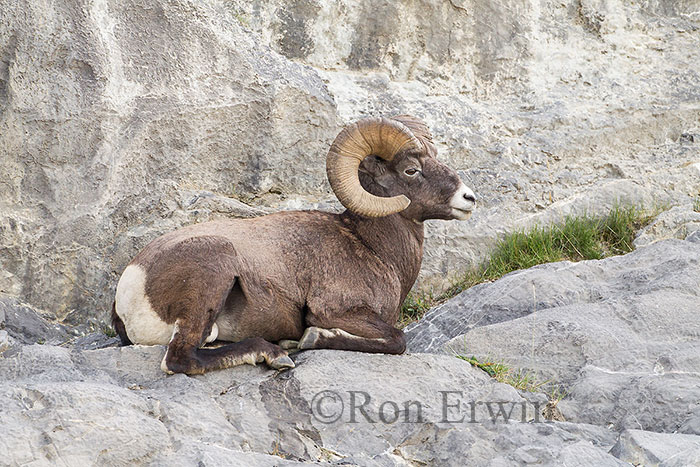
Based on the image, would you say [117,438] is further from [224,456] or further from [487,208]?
[487,208]

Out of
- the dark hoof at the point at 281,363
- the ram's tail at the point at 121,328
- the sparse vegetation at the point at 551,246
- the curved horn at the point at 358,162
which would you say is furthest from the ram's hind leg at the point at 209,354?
the sparse vegetation at the point at 551,246

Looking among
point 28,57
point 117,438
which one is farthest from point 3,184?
point 117,438

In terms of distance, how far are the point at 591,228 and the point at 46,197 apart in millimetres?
5641

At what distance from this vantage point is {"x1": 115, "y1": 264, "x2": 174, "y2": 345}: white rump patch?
6.52 meters

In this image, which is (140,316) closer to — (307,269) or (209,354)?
(209,354)

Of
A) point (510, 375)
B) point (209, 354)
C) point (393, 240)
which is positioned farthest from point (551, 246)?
point (209, 354)

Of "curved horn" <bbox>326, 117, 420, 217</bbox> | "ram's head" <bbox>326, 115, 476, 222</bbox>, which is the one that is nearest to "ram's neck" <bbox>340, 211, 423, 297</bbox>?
"ram's head" <bbox>326, 115, 476, 222</bbox>

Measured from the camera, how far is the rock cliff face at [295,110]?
26.8 ft

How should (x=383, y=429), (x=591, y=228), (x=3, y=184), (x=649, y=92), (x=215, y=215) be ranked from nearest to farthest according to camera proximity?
(x=383, y=429), (x=3, y=184), (x=215, y=215), (x=591, y=228), (x=649, y=92)

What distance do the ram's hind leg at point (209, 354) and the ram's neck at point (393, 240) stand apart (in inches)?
58.0

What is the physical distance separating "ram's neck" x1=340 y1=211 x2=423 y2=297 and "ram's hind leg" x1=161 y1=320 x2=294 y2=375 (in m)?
1.47

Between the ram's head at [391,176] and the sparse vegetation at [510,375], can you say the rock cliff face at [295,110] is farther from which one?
the sparse vegetation at [510,375]

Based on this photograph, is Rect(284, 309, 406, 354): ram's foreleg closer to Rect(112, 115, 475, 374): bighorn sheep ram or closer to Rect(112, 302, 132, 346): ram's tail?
Rect(112, 115, 475, 374): bighorn sheep ram

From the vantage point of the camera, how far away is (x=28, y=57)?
815cm
